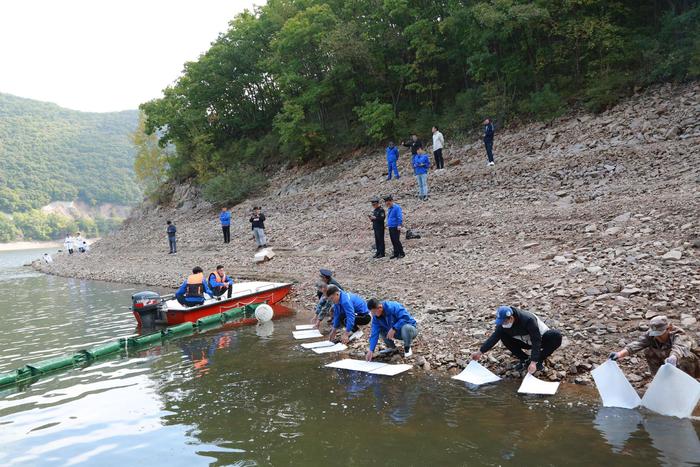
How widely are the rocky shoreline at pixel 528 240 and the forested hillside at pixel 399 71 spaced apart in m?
2.05

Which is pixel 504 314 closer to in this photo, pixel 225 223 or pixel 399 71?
pixel 225 223

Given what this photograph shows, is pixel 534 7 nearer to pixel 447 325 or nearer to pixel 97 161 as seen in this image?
pixel 447 325

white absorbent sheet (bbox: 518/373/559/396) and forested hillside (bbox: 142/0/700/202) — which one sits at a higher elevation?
forested hillside (bbox: 142/0/700/202)

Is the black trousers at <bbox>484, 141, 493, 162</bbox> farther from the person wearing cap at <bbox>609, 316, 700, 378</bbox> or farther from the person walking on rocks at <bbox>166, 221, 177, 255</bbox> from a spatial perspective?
the person walking on rocks at <bbox>166, 221, 177, 255</bbox>

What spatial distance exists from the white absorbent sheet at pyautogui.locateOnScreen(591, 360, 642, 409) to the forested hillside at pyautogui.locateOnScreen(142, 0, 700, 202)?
15647mm

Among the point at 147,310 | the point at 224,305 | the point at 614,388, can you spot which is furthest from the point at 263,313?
the point at 614,388

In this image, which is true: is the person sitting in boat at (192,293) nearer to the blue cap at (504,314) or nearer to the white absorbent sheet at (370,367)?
the white absorbent sheet at (370,367)

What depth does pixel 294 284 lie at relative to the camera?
648 inches

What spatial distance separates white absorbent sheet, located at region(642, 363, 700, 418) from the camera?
573cm

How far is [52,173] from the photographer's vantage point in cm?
15725

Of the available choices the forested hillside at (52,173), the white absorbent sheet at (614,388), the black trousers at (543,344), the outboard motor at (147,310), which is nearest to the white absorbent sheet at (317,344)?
the black trousers at (543,344)

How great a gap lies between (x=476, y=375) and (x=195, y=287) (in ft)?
27.4

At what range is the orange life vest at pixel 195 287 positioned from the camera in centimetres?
Answer: 1334

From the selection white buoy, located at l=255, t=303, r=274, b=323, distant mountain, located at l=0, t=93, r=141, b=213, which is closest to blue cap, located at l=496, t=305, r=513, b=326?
white buoy, located at l=255, t=303, r=274, b=323
